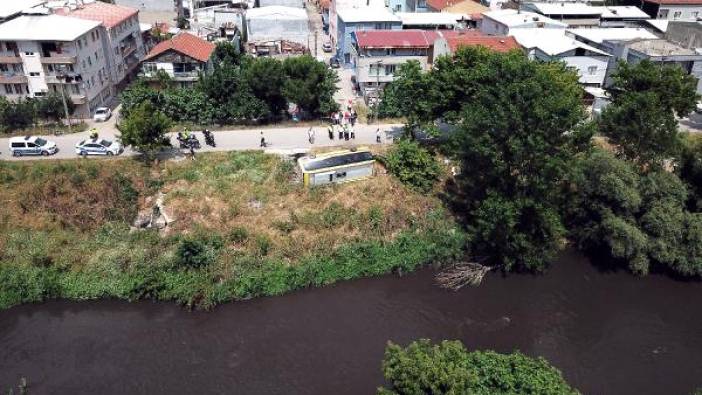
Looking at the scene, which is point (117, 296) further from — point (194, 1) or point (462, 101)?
point (194, 1)

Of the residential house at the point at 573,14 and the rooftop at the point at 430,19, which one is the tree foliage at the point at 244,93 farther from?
the residential house at the point at 573,14

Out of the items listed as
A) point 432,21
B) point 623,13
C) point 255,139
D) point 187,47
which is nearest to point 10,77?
point 187,47

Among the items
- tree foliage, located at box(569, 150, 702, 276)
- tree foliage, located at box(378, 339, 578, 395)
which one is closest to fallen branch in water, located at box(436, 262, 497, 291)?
tree foliage, located at box(569, 150, 702, 276)

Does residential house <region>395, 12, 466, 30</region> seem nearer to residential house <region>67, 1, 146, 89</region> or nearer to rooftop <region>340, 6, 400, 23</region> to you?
rooftop <region>340, 6, 400, 23</region>

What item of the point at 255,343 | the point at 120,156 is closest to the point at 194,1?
the point at 120,156

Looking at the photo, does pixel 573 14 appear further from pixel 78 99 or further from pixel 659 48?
pixel 78 99

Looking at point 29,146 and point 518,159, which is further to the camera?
point 29,146

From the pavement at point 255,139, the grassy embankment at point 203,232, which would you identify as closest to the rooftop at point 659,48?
the pavement at point 255,139
